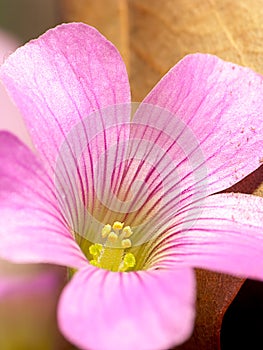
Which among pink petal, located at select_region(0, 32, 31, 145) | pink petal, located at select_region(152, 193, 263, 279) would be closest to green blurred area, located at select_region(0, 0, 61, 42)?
pink petal, located at select_region(0, 32, 31, 145)

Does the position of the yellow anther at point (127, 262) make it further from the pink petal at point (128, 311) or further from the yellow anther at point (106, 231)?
the pink petal at point (128, 311)

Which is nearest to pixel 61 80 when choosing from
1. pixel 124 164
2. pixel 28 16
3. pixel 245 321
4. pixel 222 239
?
pixel 124 164

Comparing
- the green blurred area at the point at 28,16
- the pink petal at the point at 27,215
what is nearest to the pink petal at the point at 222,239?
the pink petal at the point at 27,215

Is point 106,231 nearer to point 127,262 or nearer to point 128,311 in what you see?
point 127,262

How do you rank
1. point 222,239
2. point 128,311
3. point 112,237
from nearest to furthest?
point 128,311, point 222,239, point 112,237

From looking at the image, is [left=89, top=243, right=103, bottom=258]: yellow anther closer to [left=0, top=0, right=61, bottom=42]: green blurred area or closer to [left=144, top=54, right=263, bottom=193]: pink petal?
[left=144, top=54, right=263, bottom=193]: pink petal
